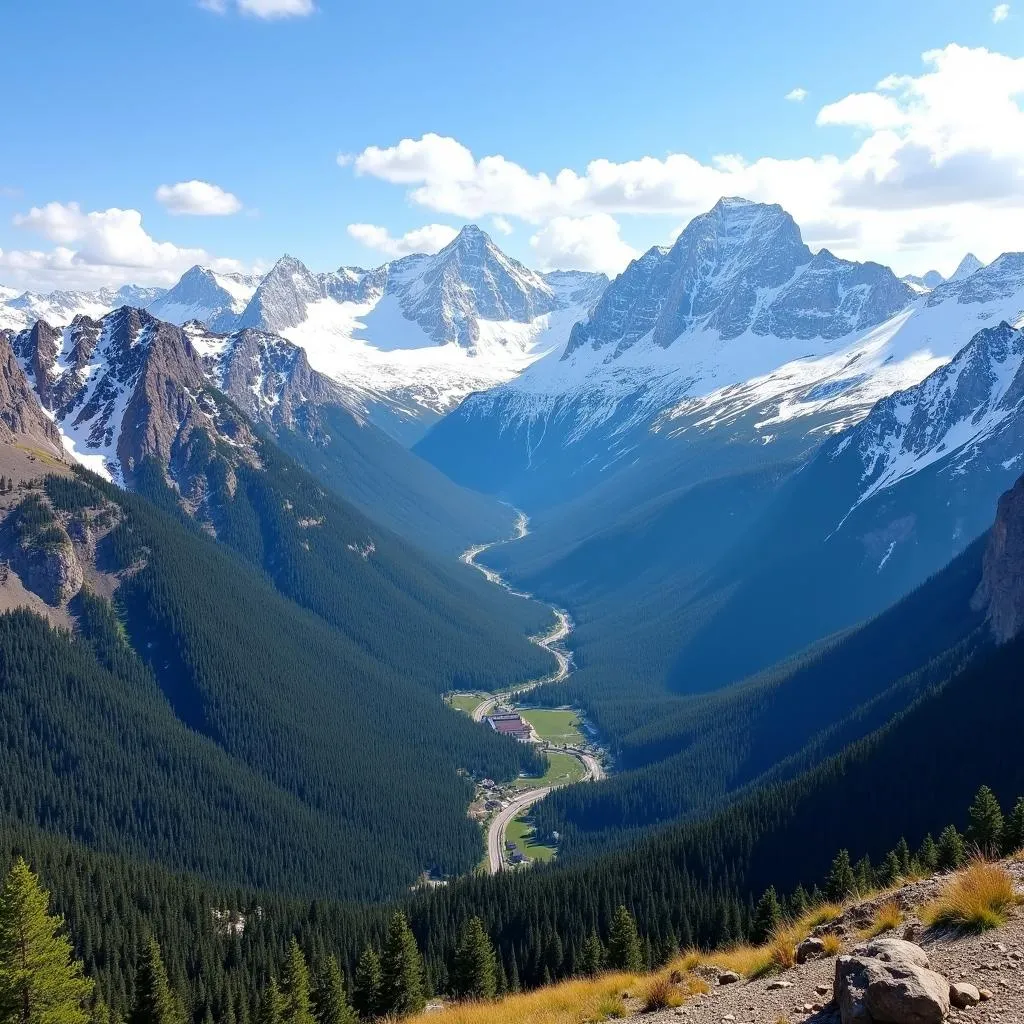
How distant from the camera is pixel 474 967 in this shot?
281 feet

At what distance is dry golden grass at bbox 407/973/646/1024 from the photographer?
3192cm

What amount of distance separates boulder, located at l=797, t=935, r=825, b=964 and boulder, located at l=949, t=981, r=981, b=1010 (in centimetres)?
783

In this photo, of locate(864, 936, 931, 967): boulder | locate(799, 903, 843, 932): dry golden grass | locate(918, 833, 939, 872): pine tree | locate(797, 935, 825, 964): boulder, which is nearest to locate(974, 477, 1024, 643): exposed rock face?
locate(918, 833, 939, 872): pine tree

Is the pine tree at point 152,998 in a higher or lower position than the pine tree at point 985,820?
lower

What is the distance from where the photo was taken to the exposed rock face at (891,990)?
22.4 m

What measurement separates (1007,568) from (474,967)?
13354 centimetres

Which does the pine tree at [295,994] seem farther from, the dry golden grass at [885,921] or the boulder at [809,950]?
the dry golden grass at [885,921]

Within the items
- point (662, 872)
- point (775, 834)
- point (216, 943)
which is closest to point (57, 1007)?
point (216, 943)

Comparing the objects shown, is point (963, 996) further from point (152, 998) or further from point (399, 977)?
point (152, 998)

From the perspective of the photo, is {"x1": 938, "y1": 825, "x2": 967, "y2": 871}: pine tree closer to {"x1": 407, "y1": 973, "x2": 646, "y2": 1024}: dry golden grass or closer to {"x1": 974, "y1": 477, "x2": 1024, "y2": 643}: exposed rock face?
{"x1": 407, "y1": 973, "x2": 646, "y2": 1024}: dry golden grass

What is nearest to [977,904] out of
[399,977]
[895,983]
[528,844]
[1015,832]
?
[895,983]

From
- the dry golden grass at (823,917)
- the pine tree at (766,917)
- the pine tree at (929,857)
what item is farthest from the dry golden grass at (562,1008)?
the pine tree at (766,917)

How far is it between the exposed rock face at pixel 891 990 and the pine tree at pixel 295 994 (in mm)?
54430

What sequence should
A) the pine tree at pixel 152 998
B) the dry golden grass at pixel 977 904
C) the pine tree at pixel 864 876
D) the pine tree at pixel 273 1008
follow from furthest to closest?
the pine tree at pixel 152 998
the pine tree at pixel 864 876
the pine tree at pixel 273 1008
the dry golden grass at pixel 977 904
